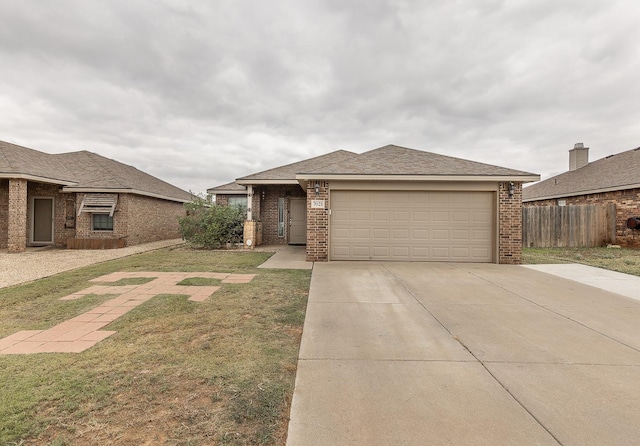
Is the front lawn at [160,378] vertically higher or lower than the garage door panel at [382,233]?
lower

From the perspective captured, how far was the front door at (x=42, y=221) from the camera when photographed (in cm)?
1305

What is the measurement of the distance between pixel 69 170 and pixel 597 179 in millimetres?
26604

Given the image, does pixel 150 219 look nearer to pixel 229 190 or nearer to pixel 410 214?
pixel 229 190

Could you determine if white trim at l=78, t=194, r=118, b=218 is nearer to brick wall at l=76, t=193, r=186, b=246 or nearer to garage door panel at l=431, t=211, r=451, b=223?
brick wall at l=76, t=193, r=186, b=246

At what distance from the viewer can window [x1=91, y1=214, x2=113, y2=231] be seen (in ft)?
42.9

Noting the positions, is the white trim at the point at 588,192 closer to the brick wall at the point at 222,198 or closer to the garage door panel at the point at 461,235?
the garage door panel at the point at 461,235

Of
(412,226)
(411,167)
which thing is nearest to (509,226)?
(412,226)

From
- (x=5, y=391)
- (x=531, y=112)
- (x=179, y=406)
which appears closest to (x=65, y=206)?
(x=5, y=391)

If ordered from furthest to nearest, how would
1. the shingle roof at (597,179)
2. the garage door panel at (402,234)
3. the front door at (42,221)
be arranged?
the shingle roof at (597,179)
the front door at (42,221)
the garage door panel at (402,234)

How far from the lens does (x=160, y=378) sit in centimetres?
239

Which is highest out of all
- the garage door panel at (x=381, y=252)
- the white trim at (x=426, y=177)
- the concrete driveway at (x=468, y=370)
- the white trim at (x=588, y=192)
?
the white trim at (x=588, y=192)

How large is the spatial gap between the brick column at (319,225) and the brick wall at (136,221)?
9.31 m

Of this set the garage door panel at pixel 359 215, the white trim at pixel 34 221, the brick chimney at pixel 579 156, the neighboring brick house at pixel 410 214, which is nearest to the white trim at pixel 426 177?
the neighboring brick house at pixel 410 214

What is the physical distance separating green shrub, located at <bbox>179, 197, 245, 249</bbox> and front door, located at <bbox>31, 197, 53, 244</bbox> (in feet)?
20.4
